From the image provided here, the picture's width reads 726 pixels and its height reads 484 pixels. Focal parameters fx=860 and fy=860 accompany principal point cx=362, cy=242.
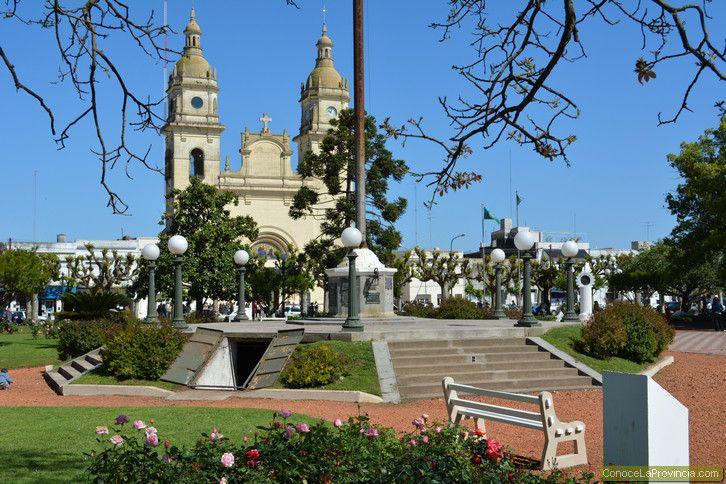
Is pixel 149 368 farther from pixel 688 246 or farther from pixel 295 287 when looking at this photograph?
Result: pixel 688 246

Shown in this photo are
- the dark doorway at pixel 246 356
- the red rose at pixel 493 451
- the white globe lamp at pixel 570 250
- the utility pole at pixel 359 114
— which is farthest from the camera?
the white globe lamp at pixel 570 250

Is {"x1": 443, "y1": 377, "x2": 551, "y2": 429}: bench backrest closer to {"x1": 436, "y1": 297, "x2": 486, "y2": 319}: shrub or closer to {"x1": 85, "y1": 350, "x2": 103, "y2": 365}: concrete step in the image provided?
{"x1": 85, "y1": 350, "x2": 103, "y2": 365}: concrete step

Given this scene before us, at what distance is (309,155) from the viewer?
34594mm

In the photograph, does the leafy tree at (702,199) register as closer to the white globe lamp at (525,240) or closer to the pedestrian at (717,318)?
the pedestrian at (717,318)

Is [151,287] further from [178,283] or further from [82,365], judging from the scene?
[82,365]

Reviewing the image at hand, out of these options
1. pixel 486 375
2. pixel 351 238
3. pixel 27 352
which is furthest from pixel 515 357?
pixel 27 352

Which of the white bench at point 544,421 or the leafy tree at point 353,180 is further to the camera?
the leafy tree at point 353,180

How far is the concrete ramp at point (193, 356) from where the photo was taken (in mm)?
15578

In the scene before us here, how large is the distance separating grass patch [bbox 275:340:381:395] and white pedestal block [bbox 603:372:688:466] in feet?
27.3

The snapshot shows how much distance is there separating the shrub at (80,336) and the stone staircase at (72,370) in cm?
73

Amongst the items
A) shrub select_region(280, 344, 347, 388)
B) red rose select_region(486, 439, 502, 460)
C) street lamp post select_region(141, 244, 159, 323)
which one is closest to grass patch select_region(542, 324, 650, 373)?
shrub select_region(280, 344, 347, 388)

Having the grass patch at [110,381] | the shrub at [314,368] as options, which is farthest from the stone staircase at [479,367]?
the grass patch at [110,381]

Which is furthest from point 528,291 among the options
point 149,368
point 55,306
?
point 55,306

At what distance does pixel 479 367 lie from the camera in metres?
15.9
